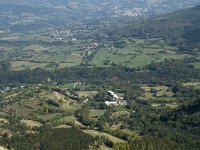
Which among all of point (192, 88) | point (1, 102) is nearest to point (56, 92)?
point (1, 102)

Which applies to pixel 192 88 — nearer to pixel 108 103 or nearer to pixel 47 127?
pixel 108 103

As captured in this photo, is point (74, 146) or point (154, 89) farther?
point (154, 89)

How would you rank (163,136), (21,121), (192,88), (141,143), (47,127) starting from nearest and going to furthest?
(141,143) < (163,136) < (47,127) < (21,121) < (192,88)

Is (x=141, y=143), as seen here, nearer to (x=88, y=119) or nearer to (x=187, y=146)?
(x=187, y=146)

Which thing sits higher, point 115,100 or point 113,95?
point 113,95

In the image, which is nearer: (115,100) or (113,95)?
(115,100)

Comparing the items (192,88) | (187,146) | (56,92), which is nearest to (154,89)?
(192,88)

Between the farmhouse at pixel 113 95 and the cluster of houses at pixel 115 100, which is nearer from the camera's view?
the cluster of houses at pixel 115 100

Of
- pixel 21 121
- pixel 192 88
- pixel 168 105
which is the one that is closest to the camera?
pixel 21 121

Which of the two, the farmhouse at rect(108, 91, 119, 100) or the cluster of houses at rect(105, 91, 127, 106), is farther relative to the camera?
the farmhouse at rect(108, 91, 119, 100)
